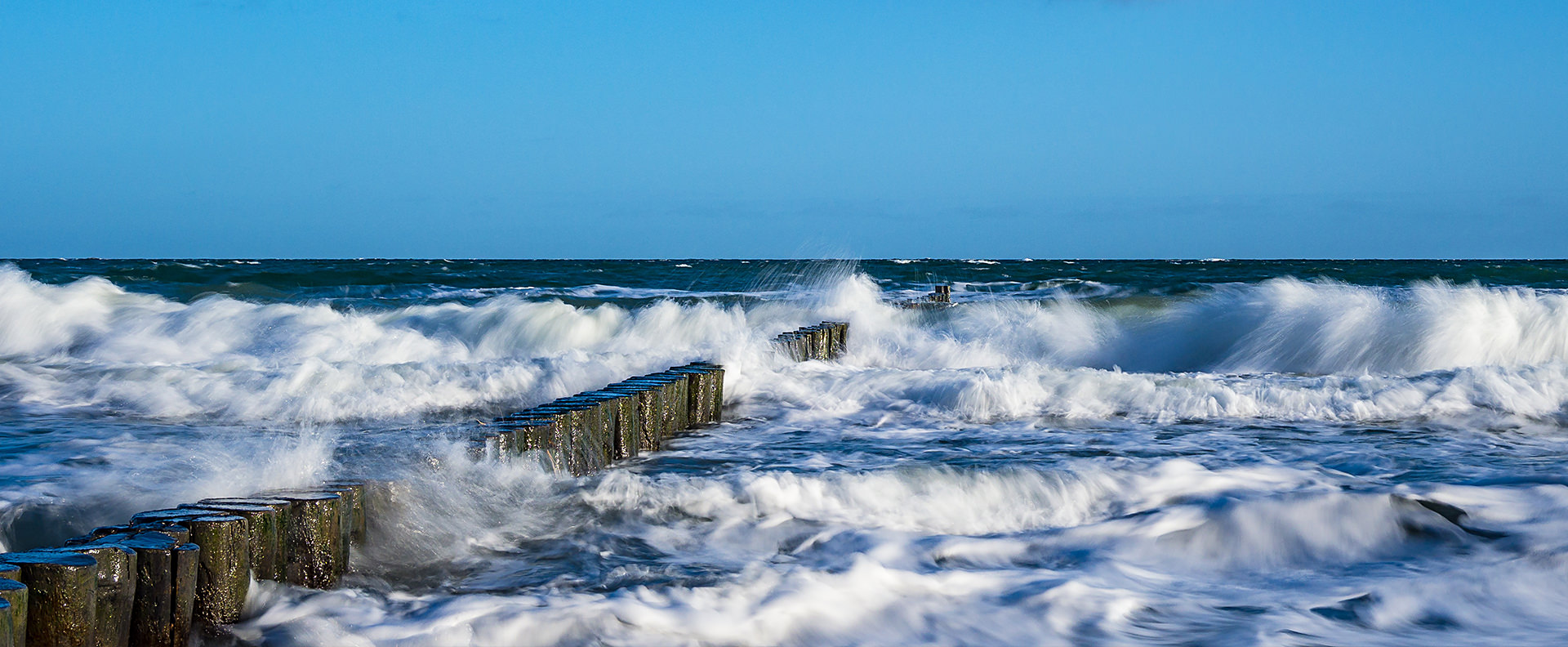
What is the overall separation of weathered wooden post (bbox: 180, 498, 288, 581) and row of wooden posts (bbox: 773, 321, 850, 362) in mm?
5259

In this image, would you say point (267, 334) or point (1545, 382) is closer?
point (1545, 382)

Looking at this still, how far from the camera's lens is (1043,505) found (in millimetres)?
4098

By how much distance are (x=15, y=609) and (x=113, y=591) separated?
0.27 m

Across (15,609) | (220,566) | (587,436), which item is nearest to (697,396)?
(587,436)

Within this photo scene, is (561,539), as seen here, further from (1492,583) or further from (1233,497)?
(1492,583)

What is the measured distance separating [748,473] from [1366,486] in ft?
7.97

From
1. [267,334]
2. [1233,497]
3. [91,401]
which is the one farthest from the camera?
[267,334]

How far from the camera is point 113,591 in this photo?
2.30 meters

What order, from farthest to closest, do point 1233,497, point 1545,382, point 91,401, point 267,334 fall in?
point 267,334, point 91,401, point 1545,382, point 1233,497

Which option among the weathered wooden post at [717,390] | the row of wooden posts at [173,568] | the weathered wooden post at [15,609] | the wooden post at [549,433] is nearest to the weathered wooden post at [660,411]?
the weathered wooden post at [717,390]

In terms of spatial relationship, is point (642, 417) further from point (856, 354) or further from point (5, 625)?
point (856, 354)

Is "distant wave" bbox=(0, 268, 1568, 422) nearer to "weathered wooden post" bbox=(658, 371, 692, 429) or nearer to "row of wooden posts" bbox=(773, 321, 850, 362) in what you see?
"row of wooden posts" bbox=(773, 321, 850, 362)

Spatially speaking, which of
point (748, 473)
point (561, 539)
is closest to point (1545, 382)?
point (748, 473)

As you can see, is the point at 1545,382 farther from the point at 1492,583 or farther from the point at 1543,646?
the point at 1543,646
